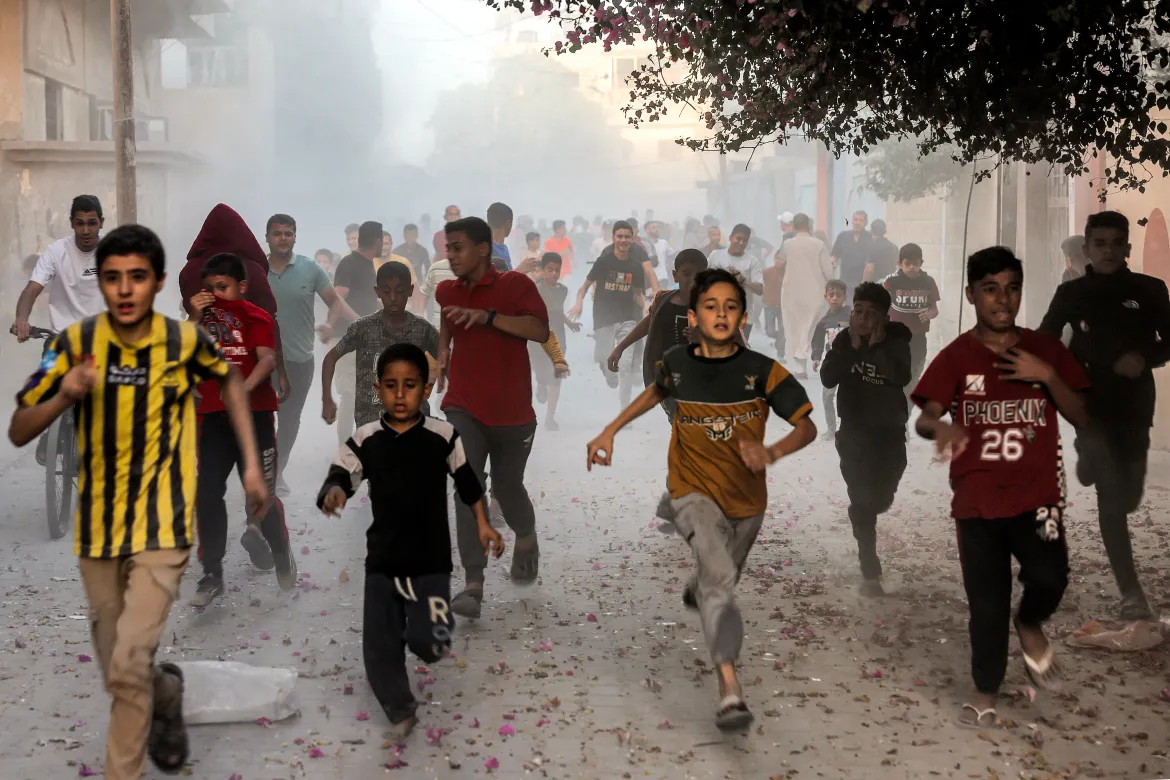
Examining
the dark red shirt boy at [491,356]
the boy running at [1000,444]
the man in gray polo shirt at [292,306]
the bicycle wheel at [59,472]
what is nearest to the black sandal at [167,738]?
the boy running at [1000,444]

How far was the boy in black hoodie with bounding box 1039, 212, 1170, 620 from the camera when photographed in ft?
22.2

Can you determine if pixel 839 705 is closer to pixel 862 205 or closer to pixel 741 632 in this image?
pixel 741 632

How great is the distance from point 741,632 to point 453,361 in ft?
8.56

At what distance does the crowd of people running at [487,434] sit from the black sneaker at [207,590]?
0.02m

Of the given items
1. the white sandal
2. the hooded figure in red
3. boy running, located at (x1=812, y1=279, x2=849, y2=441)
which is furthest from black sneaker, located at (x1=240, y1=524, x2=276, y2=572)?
boy running, located at (x1=812, y1=279, x2=849, y2=441)

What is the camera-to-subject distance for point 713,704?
18.7 feet

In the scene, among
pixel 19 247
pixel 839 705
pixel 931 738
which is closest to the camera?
pixel 931 738

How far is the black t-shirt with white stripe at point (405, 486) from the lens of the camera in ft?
17.6

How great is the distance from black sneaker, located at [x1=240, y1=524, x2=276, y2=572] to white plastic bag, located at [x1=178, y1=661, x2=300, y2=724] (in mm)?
2546

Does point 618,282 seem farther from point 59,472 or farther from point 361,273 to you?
point 59,472

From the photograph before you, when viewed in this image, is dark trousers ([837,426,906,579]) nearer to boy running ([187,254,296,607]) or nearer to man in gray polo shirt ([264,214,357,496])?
boy running ([187,254,296,607])

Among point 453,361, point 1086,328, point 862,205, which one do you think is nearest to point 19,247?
point 453,361

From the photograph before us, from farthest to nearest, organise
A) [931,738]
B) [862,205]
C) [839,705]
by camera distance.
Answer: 1. [862,205]
2. [839,705]
3. [931,738]

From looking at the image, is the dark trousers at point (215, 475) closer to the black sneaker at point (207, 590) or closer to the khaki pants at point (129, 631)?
the black sneaker at point (207, 590)
